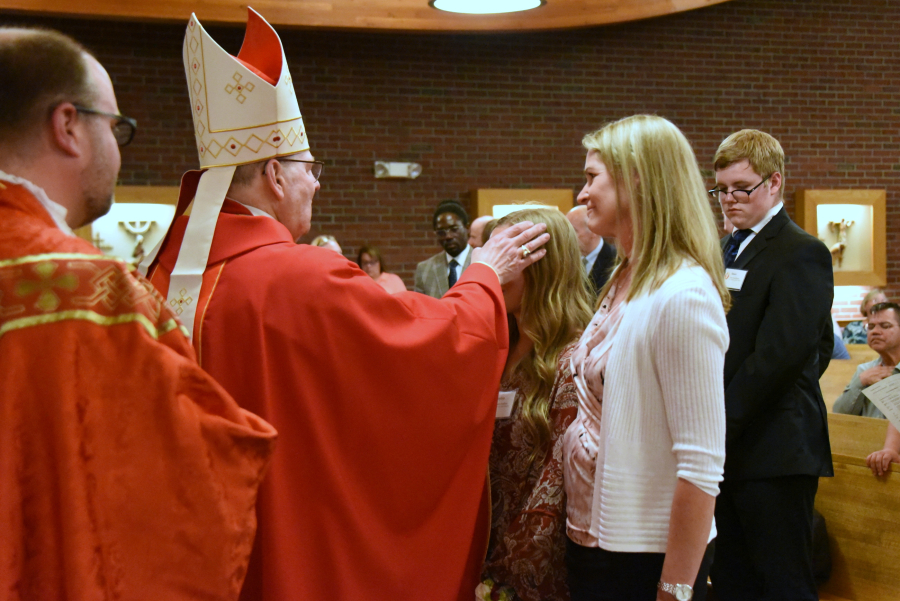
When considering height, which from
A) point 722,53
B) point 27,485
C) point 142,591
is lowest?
point 142,591

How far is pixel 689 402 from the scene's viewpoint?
4.27 ft

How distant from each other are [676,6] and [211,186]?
20.9ft

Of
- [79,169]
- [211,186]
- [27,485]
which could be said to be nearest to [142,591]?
[27,485]

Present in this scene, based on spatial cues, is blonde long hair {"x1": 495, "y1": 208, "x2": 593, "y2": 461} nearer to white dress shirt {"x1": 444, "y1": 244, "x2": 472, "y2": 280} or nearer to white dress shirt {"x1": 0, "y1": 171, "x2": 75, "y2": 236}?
white dress shirt {"x1": 0, "y1": 171, "x2": 75, "y2": 236}

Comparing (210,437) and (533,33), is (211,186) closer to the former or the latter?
(210,437)

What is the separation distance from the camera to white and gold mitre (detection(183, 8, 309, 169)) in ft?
5.86

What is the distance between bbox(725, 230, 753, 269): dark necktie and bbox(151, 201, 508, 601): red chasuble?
128 centimetres

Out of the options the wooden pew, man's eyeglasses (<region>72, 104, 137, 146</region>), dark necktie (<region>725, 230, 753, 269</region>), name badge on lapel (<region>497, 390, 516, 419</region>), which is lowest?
the wooden pew

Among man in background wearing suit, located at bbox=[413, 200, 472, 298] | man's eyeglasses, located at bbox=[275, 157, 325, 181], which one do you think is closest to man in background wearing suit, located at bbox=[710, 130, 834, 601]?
man's eyeglasses, located at bbox=[275, 157, 325, 181]

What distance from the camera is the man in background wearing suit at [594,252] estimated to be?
3.63 meters

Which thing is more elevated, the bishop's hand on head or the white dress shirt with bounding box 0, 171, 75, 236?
the white dress shirt with bounding box 0, 171, 75, 236

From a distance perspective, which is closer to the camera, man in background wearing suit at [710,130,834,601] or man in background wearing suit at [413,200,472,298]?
man in background wearing suit at [710,130,834,601]

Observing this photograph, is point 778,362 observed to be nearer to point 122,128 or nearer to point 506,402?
point 506,402

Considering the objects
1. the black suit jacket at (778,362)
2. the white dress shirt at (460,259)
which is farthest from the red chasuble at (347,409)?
the white dress shirt at (460,259)
